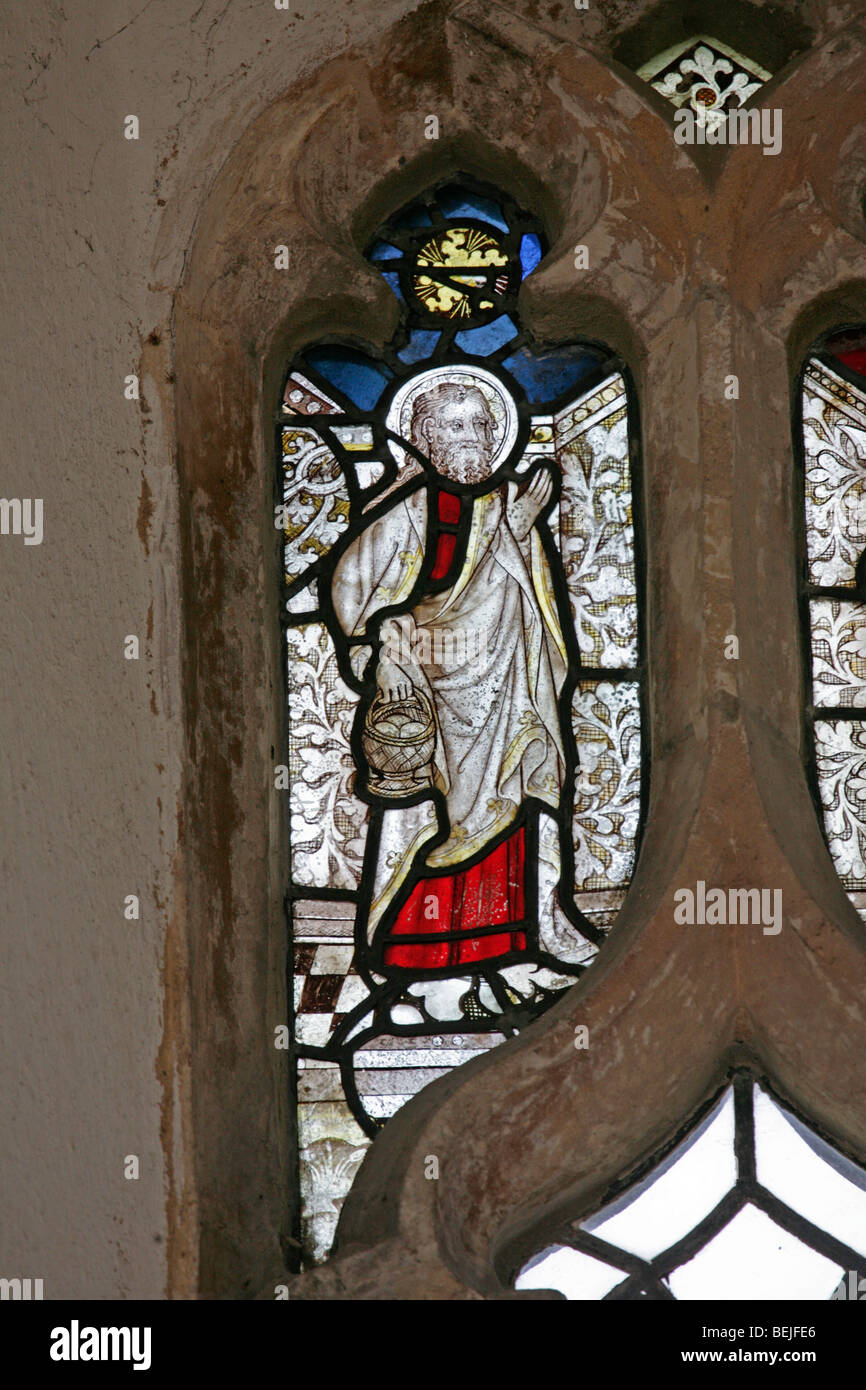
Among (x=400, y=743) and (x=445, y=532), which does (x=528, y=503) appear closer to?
(x=445, y=532)

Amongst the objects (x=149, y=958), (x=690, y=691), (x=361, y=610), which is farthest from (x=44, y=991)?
(x=690, y=691)

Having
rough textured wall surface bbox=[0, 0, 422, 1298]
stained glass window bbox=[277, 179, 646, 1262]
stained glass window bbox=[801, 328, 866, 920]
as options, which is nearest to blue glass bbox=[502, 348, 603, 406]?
stained glass window bbox=[277, 179, 646, 1262]

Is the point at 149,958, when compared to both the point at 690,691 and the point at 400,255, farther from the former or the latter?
the point at 400,255

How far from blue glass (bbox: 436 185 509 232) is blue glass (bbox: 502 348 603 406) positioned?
27cm

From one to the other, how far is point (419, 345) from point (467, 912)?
1.03 meters

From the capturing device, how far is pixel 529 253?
3471mm

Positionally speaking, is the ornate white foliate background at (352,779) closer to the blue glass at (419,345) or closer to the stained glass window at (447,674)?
the stained glass window at (447,674)

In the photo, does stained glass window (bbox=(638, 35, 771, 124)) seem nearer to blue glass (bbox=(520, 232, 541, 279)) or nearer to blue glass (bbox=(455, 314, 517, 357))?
blue glass (bbox=(520, 232, 541, 279))

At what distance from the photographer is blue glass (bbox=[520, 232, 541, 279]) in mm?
3465

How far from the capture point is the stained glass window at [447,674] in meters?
3.06

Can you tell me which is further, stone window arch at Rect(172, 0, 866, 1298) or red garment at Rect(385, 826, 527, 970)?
red garment at Rect(385, 826, 527, 970)

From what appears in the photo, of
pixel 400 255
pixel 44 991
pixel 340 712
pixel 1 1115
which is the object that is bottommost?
pixel 1 1115

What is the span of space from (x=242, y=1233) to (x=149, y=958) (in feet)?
1.41

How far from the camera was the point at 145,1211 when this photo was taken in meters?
2.65
